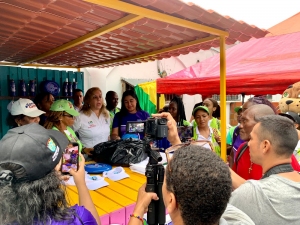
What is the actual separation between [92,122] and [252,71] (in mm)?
2676

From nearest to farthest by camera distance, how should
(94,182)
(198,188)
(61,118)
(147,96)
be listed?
(198,188), (94,182), (61,118), (147,96)

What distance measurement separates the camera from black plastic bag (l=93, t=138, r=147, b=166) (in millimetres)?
2195

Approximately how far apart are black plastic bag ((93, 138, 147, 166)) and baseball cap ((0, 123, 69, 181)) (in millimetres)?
1211

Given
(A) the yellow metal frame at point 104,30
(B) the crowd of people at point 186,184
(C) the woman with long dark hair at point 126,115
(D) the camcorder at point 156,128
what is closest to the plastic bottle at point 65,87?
(A) the yellow metal frame at point 104,30

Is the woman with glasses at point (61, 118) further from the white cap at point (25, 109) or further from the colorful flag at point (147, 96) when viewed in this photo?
the colorful flag at point (147, 96)

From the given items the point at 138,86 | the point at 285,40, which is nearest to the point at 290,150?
the point at 285,40

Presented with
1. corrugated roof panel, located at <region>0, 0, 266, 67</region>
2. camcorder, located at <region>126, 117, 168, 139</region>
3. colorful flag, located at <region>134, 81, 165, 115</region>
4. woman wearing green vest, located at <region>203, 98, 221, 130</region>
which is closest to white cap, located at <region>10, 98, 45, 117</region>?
corrugated roof panel, located at <region>0, 0, 266, 67</region>

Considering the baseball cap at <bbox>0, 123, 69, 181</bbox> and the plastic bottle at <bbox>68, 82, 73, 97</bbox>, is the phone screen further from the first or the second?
the plastic bottle at <bbox>68, 82, 73, 97</bbox>

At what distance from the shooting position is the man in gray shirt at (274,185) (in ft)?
3.74

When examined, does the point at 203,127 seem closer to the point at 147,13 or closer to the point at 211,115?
the point at 211,115

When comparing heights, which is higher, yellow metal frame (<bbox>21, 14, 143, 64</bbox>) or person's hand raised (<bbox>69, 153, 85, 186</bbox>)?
yellow metal frame (<bbox>21, 14, 143, 64</bbox>)

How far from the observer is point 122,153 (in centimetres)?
221

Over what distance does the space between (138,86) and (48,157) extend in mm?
5923

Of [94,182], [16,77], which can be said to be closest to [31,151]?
[94,182]
